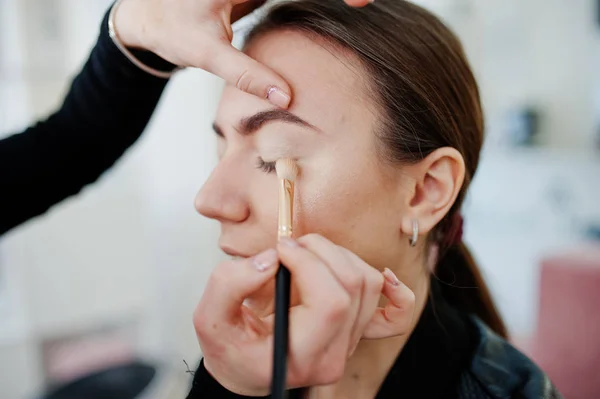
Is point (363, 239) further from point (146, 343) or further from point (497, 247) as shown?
point (497, 247)

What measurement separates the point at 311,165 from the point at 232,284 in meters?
0.22

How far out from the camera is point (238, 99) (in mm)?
606

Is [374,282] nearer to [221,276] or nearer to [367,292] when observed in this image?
[367,292]

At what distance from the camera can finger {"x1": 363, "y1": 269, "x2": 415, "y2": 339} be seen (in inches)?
18.0

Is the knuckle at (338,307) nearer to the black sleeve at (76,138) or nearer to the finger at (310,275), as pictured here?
the finger at (310,275)

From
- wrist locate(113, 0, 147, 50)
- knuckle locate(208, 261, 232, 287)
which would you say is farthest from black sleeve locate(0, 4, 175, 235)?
knuckle locate(208, 261, 232, 287)

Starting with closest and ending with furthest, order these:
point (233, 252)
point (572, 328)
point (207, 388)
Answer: point (207, 388), point (233, 252), point (572, 328)

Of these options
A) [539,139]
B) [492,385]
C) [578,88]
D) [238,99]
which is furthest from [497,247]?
[238,99]

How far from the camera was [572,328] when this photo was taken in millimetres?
901

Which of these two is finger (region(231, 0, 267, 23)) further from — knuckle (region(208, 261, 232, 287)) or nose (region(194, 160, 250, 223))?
knuckle (region(208, 261, 232, 287))

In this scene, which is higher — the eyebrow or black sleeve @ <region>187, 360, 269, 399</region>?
the eyebrow

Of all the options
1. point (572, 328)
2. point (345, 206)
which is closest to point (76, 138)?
point (345, 206)

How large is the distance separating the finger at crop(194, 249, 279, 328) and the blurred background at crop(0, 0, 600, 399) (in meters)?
0.52

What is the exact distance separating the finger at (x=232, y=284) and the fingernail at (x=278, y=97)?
0.21 metres
